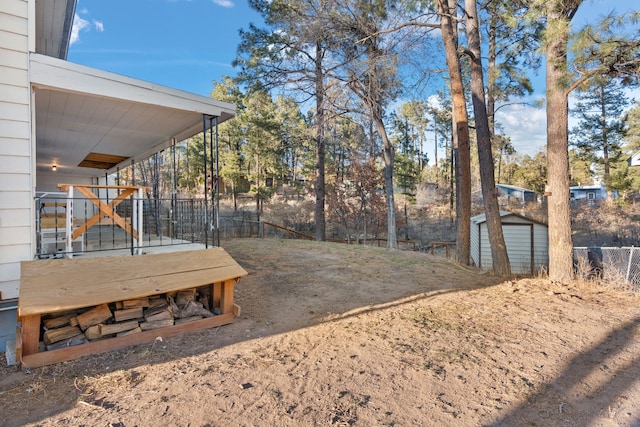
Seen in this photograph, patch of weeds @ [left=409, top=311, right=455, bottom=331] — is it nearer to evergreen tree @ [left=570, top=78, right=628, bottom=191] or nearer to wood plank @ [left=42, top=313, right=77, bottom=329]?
wood plank @ [left=42, top=313, right=77, bottom=329]

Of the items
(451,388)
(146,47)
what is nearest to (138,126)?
(451,388)

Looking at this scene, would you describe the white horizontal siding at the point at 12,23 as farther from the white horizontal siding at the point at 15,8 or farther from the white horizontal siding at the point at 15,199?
the white horizontal siding at the point at 15,199

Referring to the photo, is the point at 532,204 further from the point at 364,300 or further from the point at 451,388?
the point at 451,388

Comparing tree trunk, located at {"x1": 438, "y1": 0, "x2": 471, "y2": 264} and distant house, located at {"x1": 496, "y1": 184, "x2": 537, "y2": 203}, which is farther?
distant house, located at {"x1": 496, "y1": 184, "x2": 537, "y2": 203}

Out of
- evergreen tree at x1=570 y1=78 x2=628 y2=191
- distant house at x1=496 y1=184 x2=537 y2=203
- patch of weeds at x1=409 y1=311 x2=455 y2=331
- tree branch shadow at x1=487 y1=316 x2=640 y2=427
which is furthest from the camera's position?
distant house at x1=496 y1=184 x2=537 y2=203

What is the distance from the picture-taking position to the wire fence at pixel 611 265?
538cm

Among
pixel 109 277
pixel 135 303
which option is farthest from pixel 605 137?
pixel 109 277

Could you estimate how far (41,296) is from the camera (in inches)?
105

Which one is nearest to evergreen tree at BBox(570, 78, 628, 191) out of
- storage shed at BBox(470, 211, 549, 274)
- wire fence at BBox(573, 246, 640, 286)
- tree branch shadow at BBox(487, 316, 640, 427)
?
storage shed at BBox(470, 211, 549, 274)

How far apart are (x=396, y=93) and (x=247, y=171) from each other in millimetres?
15259

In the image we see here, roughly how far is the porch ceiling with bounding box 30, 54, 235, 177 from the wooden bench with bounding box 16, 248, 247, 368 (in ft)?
5.85

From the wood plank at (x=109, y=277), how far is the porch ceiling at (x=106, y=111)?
1.78m

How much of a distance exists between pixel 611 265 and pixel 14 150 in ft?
27.9

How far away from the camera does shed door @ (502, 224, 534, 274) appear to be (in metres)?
9.27
